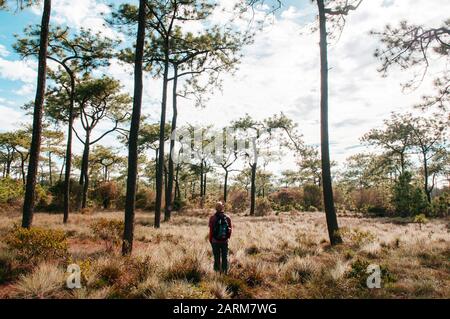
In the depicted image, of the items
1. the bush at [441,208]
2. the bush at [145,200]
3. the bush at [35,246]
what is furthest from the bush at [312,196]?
the bush at [35,246]

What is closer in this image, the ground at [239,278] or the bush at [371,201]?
the ground at [239,278]

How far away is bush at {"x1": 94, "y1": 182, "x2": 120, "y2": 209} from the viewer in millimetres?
37041

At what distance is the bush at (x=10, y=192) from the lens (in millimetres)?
26297

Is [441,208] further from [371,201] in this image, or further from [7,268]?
[7,268]

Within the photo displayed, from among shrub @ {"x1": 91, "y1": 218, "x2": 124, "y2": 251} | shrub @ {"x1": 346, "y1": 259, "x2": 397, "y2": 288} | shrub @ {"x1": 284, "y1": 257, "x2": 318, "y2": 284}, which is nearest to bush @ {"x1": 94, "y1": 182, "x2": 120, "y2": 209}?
shrub @ {"x1": 91, "y1": 218, "x2": 124, "y2": 251}

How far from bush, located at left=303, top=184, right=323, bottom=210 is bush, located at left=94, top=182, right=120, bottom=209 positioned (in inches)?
1033

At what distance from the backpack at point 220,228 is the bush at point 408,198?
96.3 ft

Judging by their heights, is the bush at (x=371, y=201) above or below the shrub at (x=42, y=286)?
above

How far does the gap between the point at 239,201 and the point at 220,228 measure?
34.7 metres

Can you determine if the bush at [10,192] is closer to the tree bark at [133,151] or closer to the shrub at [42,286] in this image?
the tree bark at [133,151]

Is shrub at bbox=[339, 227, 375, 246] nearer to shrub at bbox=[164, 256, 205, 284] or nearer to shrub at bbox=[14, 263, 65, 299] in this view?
shrub at bbox=[164, 256, 205, 284]

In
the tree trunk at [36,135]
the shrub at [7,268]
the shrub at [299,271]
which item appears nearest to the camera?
the shrub at [7,268]
